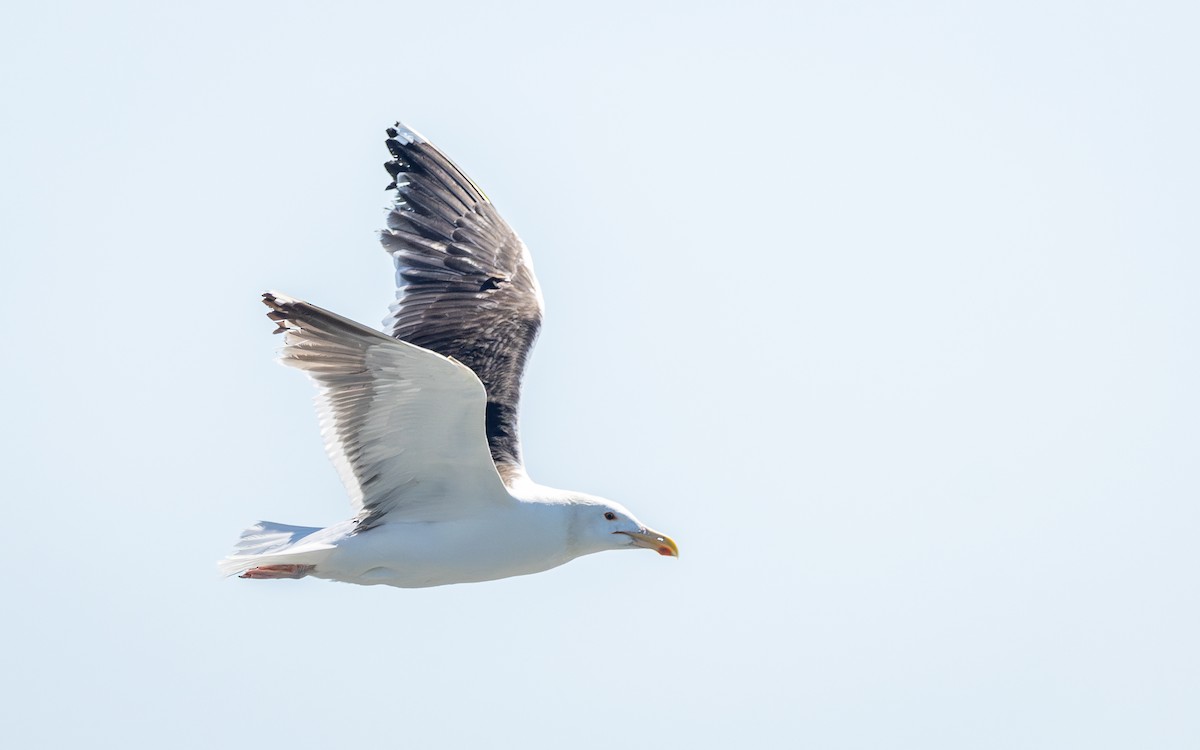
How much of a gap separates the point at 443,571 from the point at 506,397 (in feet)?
7.95

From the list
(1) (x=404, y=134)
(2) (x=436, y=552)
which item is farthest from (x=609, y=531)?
(1) (x=404, y=134)

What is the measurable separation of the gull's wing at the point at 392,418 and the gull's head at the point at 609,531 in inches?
24.8

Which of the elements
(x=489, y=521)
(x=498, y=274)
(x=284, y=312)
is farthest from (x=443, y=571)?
(x=498, y=274)

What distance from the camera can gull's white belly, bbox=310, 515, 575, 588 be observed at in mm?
12523

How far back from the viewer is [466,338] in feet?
50.0

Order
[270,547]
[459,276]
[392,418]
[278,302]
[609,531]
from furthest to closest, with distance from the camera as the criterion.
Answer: [459,276] → [609,531] → [270,547] → [392,418] → [278,302]

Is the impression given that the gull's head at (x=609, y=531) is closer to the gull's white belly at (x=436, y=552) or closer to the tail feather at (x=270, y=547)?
the gull's white belly at (x=436, y=552)

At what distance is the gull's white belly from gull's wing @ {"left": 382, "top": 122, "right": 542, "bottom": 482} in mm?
1648

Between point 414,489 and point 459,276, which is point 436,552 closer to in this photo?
point 414,489

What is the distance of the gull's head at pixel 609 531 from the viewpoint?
1304 centimetres

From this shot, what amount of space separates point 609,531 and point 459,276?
3551mm

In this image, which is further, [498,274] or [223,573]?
[498,274]

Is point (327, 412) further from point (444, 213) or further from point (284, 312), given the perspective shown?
point (444, 213)

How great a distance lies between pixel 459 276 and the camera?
1582 cm
